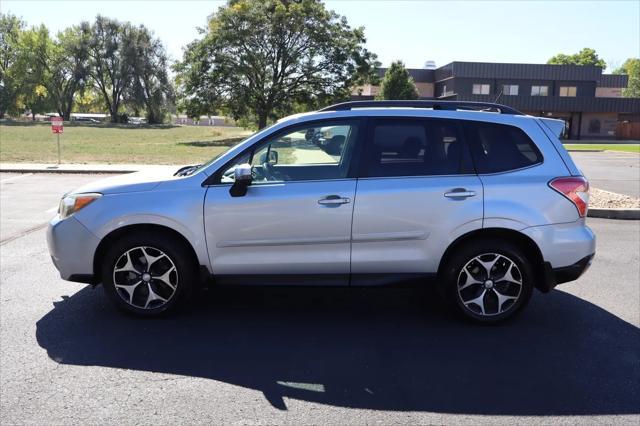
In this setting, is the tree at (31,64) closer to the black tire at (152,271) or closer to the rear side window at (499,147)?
the black tire at (152,271)

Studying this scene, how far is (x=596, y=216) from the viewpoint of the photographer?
10234mm

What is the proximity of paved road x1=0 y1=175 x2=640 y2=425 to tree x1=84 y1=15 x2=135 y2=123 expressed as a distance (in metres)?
91.0

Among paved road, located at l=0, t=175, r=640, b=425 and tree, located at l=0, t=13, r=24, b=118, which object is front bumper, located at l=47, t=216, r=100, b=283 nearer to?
paved road, located at l=0, t=175, r=640, b=425

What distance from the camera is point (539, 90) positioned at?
5891 cm

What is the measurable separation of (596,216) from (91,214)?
909cm

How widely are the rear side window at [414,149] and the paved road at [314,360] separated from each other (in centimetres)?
134

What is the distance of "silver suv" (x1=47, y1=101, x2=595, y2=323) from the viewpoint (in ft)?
14.8

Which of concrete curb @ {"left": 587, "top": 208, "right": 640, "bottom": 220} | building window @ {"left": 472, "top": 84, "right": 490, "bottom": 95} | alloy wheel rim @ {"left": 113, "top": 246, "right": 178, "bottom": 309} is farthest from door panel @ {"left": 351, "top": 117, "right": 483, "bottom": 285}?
building window @ {"left": 472, "top": 84, "right": 490, "bottom": 95}

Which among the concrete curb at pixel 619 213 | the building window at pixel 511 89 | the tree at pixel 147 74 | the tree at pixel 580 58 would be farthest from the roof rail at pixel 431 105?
the tree at pixel 580 58

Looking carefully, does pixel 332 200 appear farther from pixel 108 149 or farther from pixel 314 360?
pixel 108 149

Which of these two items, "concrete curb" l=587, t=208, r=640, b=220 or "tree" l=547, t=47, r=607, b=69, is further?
"tree" l=547, t=47, r=607, b=69

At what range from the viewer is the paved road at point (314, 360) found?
10.9 ft

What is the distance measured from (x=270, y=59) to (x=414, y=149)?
40.2m

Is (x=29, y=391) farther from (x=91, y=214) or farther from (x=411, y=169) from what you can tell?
(x=411, y=169)
